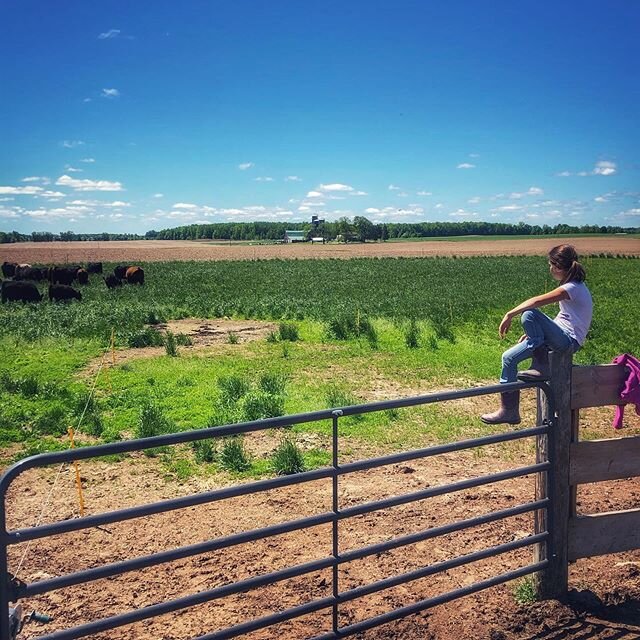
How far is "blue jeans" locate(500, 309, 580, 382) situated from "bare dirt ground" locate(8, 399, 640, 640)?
1547 mm

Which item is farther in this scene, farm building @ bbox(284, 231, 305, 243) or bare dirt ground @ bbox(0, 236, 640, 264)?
farm building @ bbox(284, 231, 305, 243)

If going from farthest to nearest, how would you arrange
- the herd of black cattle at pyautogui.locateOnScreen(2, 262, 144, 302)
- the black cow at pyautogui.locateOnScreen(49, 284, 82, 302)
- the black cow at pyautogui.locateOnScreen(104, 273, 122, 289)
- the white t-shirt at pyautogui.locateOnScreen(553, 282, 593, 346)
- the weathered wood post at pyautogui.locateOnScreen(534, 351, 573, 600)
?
the black cow at pyautogui.locateOnScreen(104, 273, 122, 289)
the herd of black cattle at pyautogui.locateOnScreen(2, 262, 144, 302)
the black cow at pyautogui.locateOnScreen(49, 284, 82, 302)
the white t-shirt at pyautogui.locateOnScreen(553, 282, 593, 346)
the weathered wood post at pyautogui.locateOnScreen(534, 351, 573, 600)

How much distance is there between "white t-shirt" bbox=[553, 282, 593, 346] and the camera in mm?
4715

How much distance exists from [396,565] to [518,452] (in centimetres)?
327

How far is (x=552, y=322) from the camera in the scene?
4.62 metres

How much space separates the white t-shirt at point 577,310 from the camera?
4.71m

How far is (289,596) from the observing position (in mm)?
4473

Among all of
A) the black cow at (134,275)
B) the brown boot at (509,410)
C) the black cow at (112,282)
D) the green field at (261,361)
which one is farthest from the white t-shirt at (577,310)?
the black cow at (134,275)

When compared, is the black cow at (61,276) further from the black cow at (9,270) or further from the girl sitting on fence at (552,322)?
the girl sitting on fence at (552,322)

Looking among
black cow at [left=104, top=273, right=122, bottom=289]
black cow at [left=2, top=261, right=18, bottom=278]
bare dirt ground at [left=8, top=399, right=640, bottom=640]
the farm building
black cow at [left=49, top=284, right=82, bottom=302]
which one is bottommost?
bare dirt ground at [left=8, top=399, right=640, bottom=640]

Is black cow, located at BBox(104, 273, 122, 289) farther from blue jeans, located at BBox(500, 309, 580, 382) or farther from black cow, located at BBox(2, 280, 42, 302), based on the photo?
blue jeans, located at BBox(500, 309, 580, 382)

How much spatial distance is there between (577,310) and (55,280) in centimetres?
3265

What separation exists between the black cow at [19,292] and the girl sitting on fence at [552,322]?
24.8m

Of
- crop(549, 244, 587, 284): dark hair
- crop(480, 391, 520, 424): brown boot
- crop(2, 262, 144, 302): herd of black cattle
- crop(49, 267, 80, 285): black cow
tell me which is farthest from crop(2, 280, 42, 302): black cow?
crop(549, 244, 587, 284): dark hair
